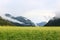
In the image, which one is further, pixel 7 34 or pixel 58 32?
pixel 58 32

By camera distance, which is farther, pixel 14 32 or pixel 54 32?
pixel 54 32

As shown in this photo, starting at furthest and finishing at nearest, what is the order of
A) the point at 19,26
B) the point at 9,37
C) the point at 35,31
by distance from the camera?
the point at 19,26 → the point at 35,31 → the point at 9,37

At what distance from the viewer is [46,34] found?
474cm

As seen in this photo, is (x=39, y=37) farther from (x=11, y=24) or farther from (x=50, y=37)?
(x=11, y=24)

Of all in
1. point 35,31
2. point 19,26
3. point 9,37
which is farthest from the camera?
point 19,26

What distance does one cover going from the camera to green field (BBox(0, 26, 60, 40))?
4.46m

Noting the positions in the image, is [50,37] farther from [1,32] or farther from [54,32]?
[1,32]

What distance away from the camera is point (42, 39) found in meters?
4.68

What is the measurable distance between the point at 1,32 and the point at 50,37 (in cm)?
84

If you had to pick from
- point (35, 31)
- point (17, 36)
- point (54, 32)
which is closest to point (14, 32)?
point (17, 36)

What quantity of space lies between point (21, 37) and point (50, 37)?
1.75 feet

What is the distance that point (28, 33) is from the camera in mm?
4598

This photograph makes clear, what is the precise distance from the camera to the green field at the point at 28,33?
14.6ft

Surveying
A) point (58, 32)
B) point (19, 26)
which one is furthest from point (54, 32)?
point (19, 26)
